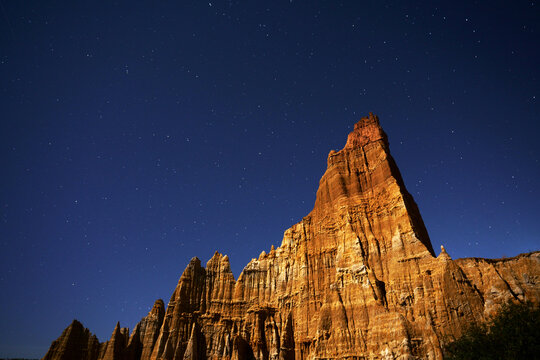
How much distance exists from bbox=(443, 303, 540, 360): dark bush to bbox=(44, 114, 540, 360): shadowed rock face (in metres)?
8.47

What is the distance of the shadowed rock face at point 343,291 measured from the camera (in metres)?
39.5

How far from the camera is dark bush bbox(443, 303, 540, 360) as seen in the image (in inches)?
982

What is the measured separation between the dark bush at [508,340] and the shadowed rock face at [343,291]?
8.47 m

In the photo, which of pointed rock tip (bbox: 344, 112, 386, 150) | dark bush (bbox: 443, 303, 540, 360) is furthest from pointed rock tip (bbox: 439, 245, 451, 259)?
pointed rock tip (bbox: 344, 112, 386, 150)

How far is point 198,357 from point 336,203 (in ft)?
135

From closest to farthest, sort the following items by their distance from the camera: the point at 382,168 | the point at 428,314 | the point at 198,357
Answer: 1. the point at 428,314
2. the point at 382,168
3. the point at 198,357

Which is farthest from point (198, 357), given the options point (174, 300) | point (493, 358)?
point (493, 358)

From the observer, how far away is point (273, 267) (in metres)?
76.2

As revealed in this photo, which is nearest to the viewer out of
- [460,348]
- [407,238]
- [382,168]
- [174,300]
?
[460,348]

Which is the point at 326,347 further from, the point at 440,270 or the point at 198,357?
the point at 198,357

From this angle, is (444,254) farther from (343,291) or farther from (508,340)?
(508,340)

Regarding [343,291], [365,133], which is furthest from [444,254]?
[365,133]

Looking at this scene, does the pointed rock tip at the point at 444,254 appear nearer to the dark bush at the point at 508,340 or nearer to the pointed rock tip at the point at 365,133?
the dark bush at the point at 508,340

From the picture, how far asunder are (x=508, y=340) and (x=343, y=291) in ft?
91.9
